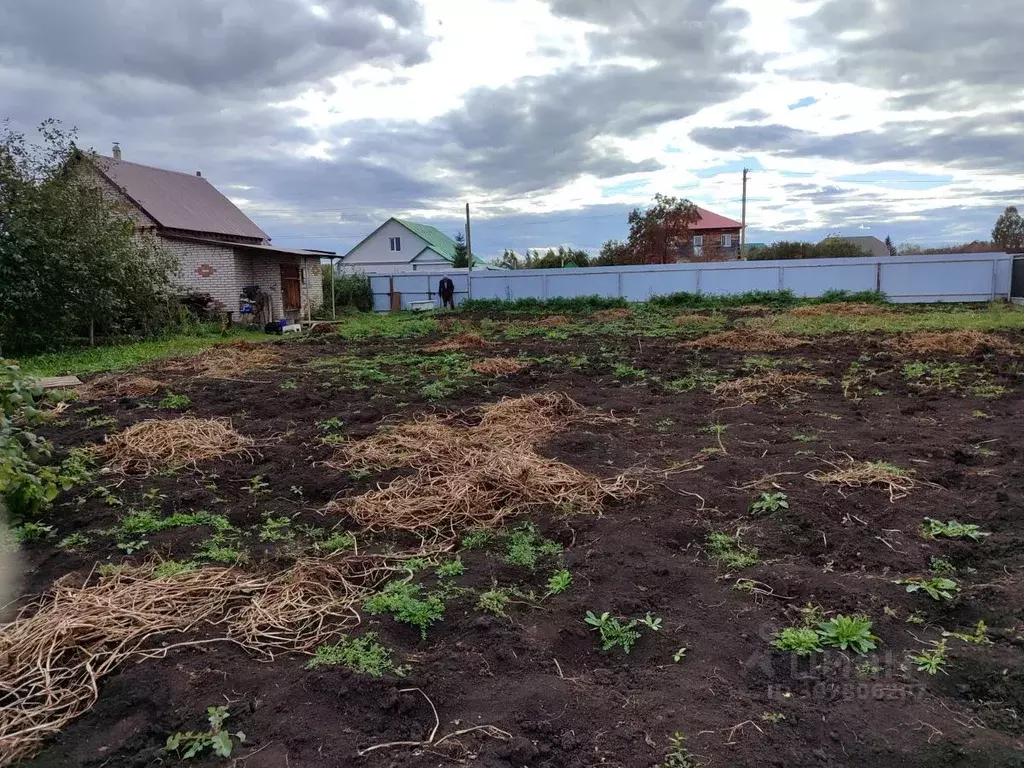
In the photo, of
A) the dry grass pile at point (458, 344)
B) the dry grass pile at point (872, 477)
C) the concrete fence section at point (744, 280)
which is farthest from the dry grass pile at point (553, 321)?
the dry grass pile at point (872, 477)

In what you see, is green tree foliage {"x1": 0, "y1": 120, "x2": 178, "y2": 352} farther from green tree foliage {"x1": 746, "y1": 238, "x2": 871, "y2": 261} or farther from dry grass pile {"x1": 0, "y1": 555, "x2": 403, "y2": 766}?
green tree foliage {"x1": 746, "y1": 238, "x2": 871, "y2": 261}

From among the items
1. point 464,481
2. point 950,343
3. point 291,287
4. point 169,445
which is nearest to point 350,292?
point 291,287

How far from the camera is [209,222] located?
75.2 ft

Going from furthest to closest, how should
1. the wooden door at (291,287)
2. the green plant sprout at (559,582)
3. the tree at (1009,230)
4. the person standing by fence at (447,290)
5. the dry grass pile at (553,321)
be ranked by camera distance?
the tree at (1009,230), the person standing by fence at (447,290), the wooden door at (291,287), the dry grass pile at (553,321), the green plant sprout at (559,582)

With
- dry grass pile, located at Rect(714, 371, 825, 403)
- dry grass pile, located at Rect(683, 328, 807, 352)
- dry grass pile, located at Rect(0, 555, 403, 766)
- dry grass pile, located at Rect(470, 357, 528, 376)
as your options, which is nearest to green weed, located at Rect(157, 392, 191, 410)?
A: dry grass pile, located at Rect(470, 357, 528, 376)

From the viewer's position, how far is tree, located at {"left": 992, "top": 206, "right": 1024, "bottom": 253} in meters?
45.8

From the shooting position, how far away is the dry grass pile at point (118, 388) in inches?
333

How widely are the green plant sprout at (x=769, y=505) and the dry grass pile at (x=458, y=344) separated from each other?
8.95 m

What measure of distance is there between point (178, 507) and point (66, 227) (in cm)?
1205

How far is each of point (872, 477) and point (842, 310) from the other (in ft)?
54.7

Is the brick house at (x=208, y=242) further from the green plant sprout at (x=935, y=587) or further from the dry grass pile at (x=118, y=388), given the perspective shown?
the green plant sprout at (x=935, y=587)

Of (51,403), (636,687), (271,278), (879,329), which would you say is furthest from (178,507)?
(271,278)

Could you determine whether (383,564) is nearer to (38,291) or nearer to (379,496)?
(379,496)

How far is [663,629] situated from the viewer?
2.91m
